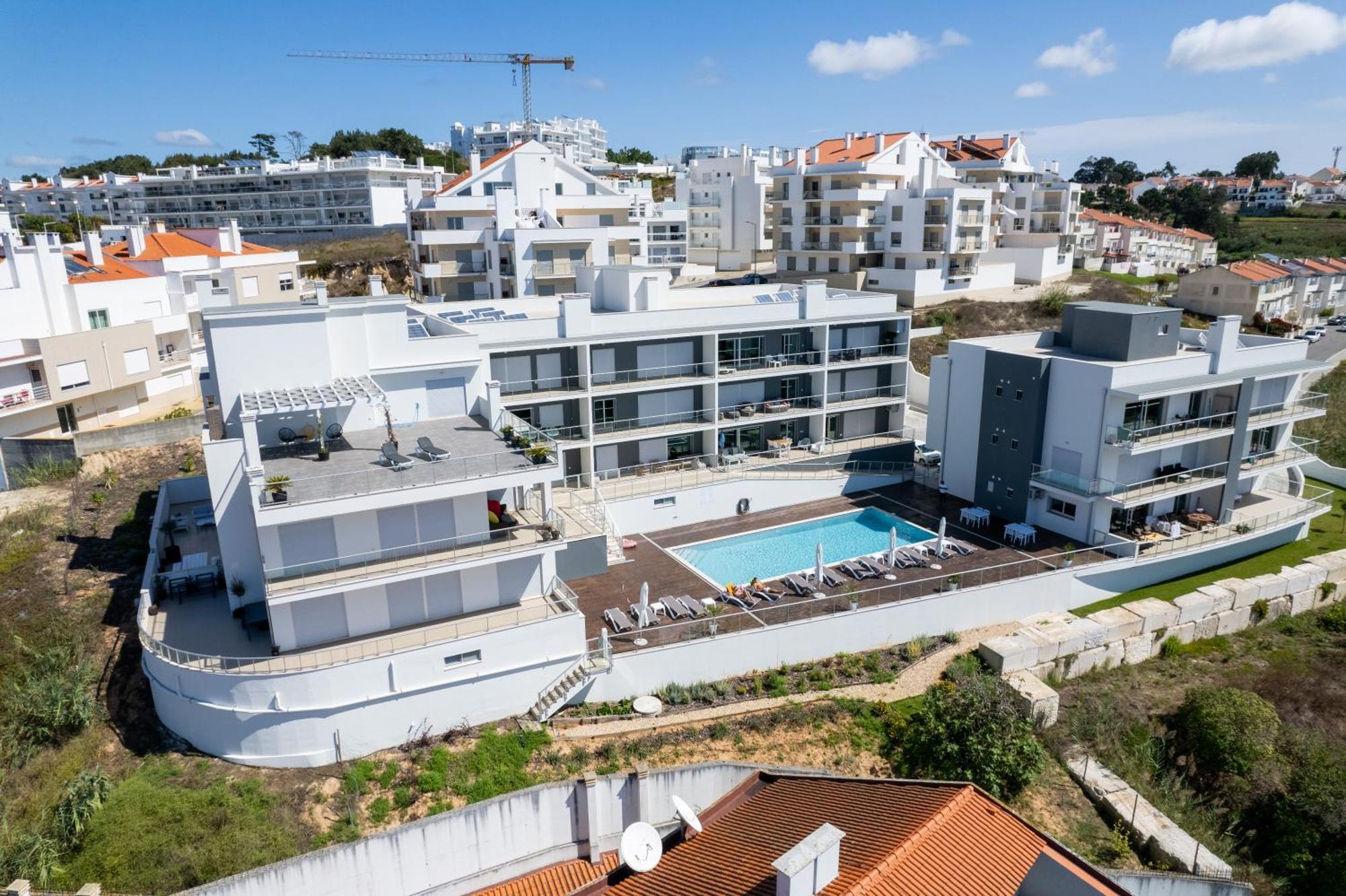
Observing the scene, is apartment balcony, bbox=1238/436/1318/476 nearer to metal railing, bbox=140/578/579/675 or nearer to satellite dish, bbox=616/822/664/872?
metal railing, bbox=140/578/579/675

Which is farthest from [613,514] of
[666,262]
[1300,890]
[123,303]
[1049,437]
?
[666,262]

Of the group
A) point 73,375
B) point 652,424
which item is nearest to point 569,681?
point 652,424

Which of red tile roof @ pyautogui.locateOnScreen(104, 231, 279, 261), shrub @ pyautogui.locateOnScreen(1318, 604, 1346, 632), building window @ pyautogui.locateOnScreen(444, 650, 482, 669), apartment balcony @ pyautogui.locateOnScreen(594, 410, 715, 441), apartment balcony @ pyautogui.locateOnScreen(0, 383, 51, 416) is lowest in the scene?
shrub @ pyautogui.locateOnScreen(1318, 604, 1346, 632)

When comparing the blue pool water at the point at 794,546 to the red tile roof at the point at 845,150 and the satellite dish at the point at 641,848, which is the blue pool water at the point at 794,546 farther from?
the red tile roof at the point at 845,150

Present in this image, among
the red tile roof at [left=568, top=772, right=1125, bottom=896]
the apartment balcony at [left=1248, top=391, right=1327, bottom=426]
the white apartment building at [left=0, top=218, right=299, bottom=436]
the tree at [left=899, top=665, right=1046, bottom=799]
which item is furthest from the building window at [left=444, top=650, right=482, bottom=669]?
the apartment balcony at [left=1248, top=391, right=1327, bottom=426]

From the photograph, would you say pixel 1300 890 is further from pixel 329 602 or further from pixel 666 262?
pixel 666 262

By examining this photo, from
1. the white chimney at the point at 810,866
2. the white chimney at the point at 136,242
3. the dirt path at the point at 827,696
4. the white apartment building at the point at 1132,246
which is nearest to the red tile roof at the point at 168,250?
the white chimney at the point at 136,242
